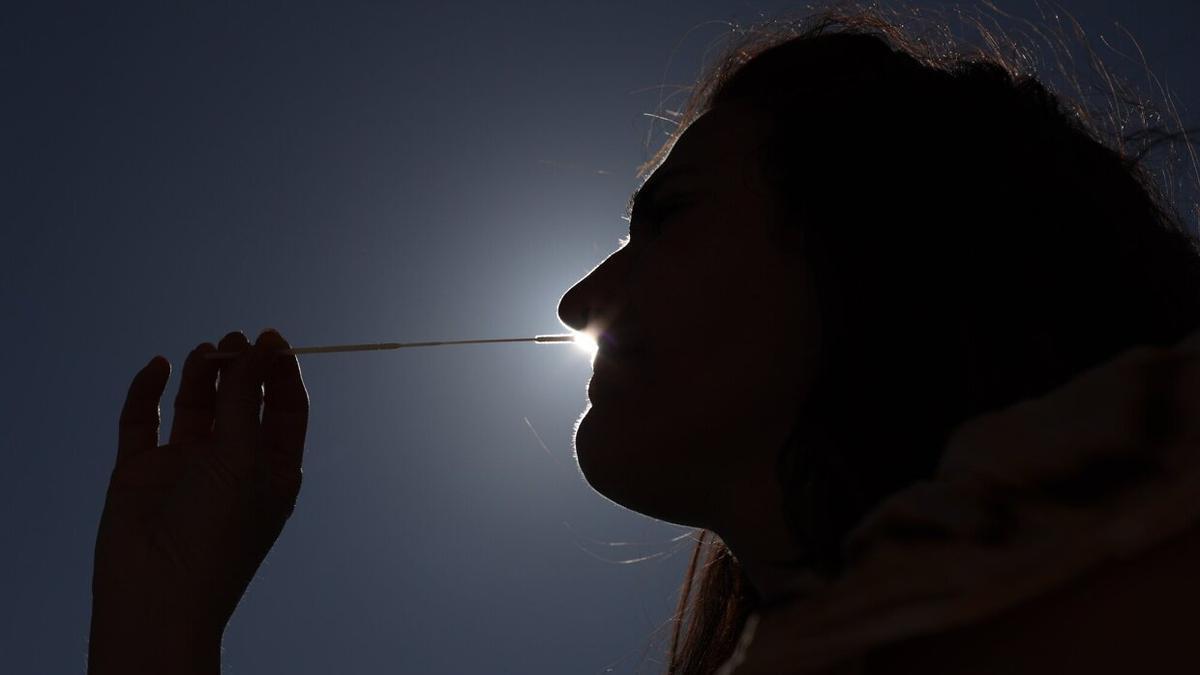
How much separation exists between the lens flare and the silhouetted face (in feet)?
0.07

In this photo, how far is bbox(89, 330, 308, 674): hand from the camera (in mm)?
1456

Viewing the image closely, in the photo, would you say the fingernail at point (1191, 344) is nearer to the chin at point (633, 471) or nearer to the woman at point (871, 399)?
the woman at point (871, 399)

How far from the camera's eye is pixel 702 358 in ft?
3.83

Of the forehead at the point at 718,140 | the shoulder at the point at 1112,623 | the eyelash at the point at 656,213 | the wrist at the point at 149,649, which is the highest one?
the forehead at the point at 718,140

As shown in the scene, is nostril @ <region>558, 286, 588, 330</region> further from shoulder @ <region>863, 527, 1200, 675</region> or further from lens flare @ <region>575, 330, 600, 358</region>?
shoulder @ <region>863, 527, 1200, 675</region>

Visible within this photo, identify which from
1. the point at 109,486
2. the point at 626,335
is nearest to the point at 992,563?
the point at 626,335

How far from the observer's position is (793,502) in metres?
1.12

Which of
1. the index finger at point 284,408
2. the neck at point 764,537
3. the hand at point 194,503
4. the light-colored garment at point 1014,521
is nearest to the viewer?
the light-colored garment at point 1014,521

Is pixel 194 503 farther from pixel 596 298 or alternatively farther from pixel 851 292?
pixel 851 292

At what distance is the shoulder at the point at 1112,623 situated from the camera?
1.81 feet

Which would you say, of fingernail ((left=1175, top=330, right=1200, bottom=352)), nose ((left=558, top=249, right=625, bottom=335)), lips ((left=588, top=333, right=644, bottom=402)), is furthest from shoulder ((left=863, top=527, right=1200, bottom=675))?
nose ((left=558, top=249, right=625, bottom=335))

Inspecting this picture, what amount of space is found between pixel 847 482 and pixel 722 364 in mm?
215

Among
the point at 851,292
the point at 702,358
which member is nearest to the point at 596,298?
the point at 702,358

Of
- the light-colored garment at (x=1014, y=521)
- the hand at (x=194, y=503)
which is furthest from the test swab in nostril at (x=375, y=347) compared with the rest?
the light-colored garment at (x=1014, y=521)
